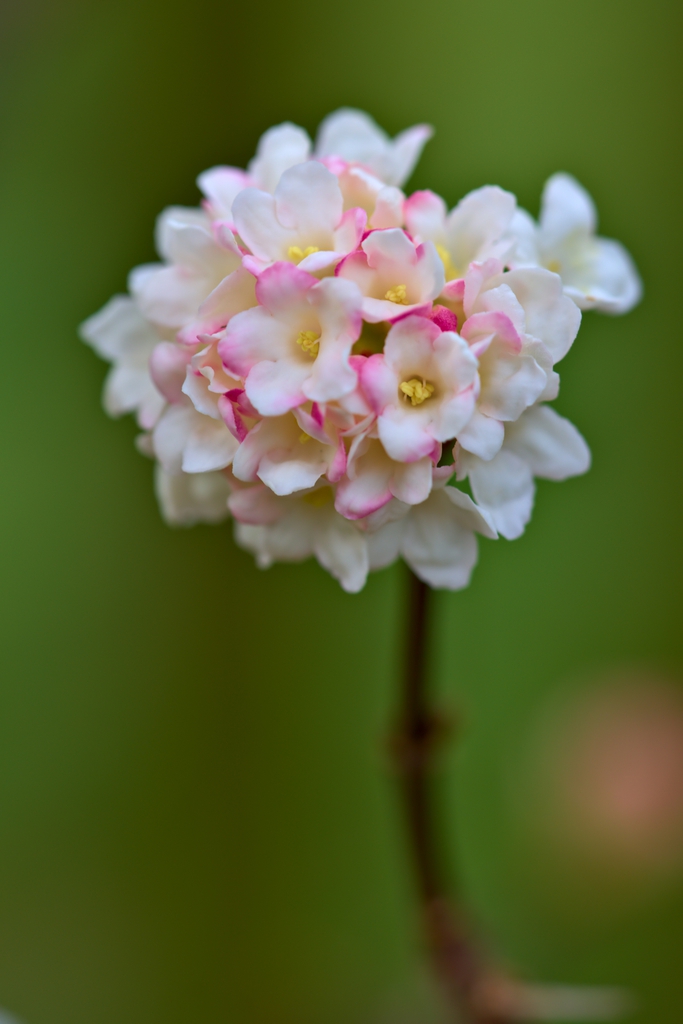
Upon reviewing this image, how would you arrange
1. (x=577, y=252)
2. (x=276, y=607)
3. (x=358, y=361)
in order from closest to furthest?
(x=358, y=361)
(x=577, y=252)
(x=276, y=607)

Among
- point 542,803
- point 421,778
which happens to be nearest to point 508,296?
point 421,778

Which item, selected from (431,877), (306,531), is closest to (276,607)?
(431,877)

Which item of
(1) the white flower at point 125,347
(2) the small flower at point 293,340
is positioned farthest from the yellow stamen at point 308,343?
(1) the white flower at point 125,347

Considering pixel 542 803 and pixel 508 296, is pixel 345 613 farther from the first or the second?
pixel 508 296

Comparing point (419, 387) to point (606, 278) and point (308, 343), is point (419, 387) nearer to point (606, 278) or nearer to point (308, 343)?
point (308, 343)

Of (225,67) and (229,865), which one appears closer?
(229,865)

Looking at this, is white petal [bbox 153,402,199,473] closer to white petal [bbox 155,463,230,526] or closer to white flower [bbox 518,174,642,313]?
white petal [bbox 155,463,230,526]

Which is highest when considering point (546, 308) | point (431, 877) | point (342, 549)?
point (546, 308)
